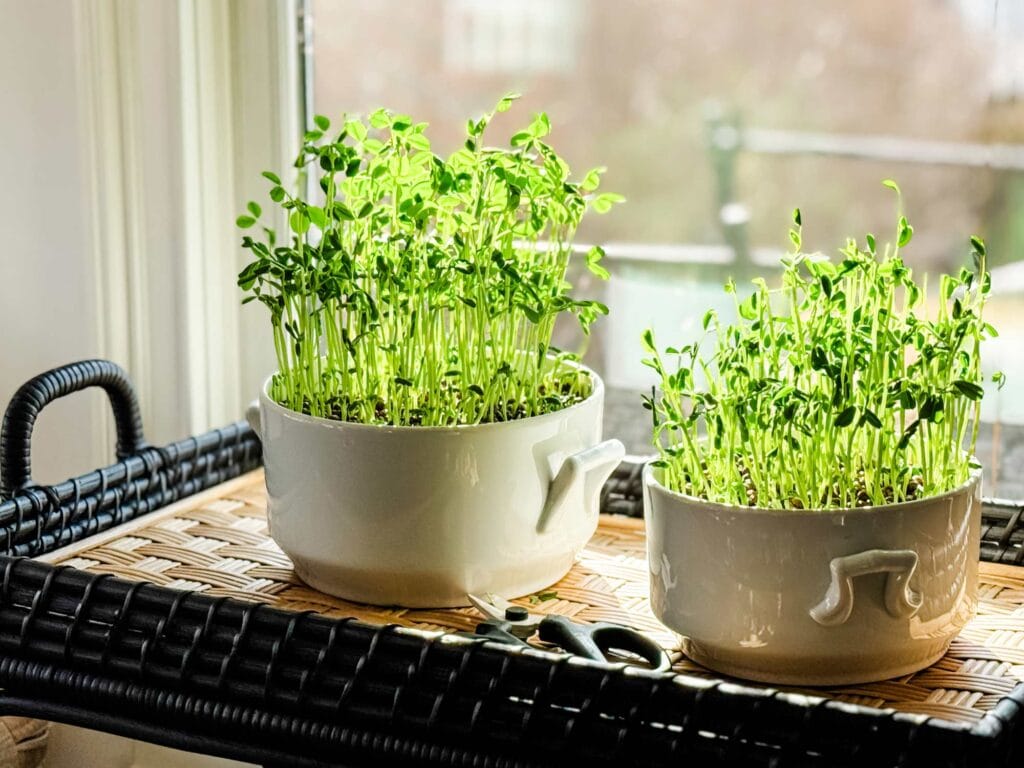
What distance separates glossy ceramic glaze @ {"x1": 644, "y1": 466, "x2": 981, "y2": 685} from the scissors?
0.09 feet

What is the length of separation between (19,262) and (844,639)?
1090mm

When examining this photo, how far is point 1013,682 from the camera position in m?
0.92

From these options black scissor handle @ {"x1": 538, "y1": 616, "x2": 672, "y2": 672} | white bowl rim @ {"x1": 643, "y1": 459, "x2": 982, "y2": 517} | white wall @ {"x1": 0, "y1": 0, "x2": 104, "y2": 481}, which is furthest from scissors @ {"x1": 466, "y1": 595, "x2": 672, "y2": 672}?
white wall @ {"x1": 0, "y1": 0, "x2": 104, "y2": 481}

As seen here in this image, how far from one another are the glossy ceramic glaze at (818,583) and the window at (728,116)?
47 centimetres

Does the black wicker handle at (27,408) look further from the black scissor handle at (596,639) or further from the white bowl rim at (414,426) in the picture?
the black scissor handle at (596,639)

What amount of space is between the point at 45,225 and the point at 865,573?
1.07 meters

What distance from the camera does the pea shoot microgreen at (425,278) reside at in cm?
103

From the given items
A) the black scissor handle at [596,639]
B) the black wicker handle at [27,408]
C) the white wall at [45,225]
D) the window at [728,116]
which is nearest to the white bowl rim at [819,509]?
the black scissor handle at [596,639]

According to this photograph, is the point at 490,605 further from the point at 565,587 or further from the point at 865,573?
the point at 865,573

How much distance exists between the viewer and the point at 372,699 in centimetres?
87

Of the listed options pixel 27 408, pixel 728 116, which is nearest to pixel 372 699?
pixel 27 408

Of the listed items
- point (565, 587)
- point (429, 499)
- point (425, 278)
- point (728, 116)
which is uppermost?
point (728, 116)

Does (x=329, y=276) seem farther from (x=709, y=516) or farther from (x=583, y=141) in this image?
(x=583, y=141)

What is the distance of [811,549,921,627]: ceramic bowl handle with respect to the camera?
2.77 ft
